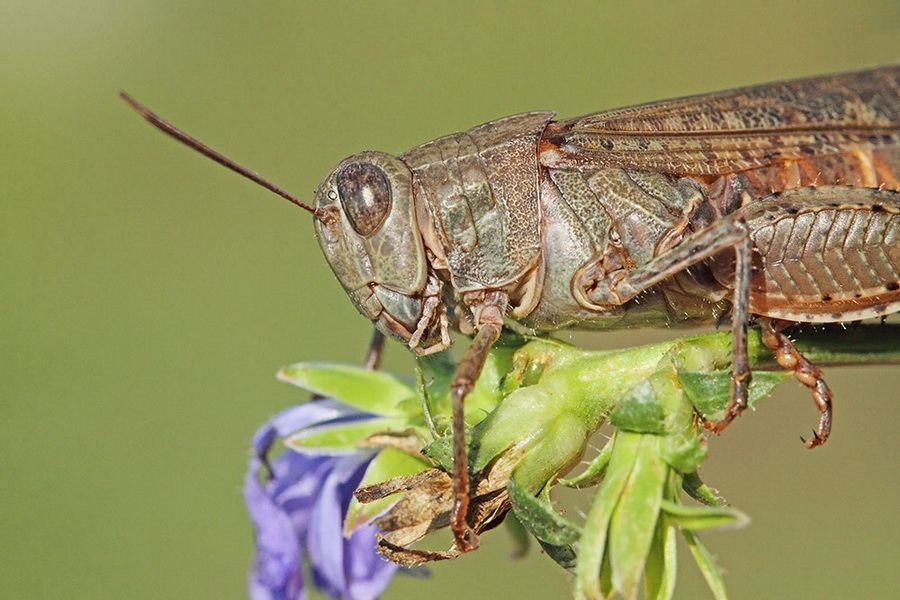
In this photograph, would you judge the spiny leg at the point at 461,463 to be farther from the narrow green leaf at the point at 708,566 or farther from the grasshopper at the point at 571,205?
the narrow green leaf at the point at 708,566

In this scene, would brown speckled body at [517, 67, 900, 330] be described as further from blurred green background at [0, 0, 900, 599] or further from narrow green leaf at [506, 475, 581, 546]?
blurred green background at [0, 0, 900, 599]

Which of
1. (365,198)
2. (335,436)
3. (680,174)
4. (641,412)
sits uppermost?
(680,174)

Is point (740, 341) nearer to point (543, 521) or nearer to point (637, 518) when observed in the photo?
point (637, 518)

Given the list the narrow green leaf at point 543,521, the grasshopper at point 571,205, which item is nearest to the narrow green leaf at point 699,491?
the narrow green leaf at point 543,521

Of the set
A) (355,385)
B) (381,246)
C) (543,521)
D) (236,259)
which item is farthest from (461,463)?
(236,259)

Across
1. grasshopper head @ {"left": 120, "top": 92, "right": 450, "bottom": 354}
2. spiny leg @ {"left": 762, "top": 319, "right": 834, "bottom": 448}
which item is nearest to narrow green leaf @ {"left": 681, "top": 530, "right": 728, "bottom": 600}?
spiny leg @ {"left": 762, "top": 319, "right": 834, "bottom": 448}
